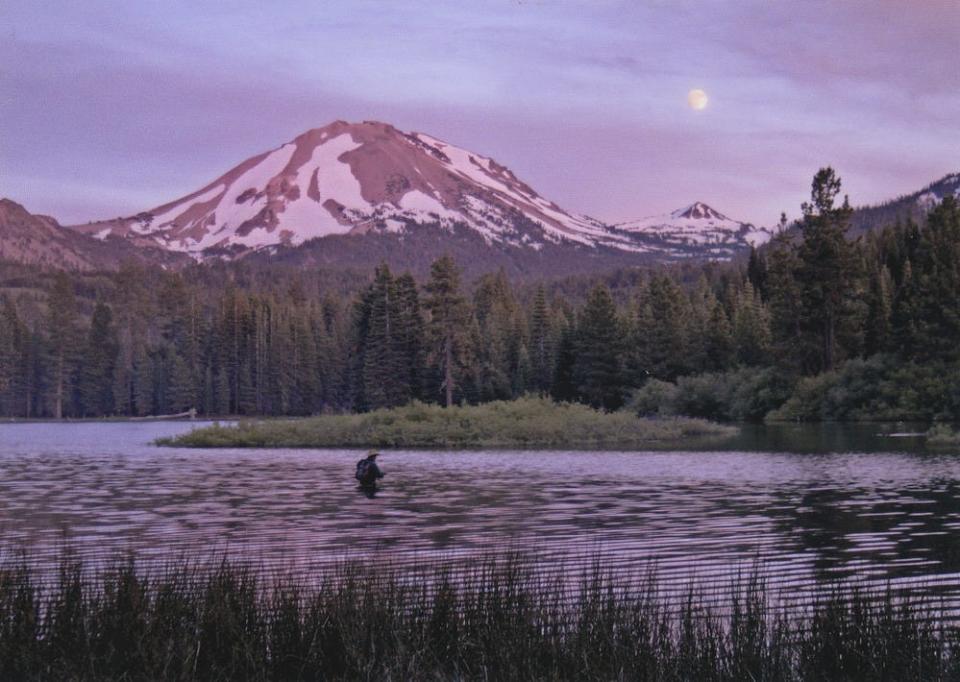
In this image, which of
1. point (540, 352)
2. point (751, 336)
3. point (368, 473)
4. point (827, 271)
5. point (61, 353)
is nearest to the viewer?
point (368, 473)

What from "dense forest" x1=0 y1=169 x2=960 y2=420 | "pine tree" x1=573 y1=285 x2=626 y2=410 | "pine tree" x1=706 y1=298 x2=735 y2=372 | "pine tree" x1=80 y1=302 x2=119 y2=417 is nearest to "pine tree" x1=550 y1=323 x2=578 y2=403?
"dense forest" x1=0 y1=169 x2=960 y2=420

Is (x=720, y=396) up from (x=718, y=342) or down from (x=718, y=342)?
down

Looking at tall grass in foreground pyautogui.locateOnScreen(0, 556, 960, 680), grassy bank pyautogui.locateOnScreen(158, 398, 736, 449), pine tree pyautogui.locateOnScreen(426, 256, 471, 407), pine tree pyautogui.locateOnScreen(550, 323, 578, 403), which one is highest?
pine tree pyautogui.locateOnScreen(426, 256, 471, 407)

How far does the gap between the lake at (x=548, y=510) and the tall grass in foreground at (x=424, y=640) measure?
4.90 ft

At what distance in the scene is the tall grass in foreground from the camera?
32.9 feet

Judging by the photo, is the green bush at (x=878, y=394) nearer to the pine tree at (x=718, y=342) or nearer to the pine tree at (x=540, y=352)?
the pine tree at (x=718, y=342)

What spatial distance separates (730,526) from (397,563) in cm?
813

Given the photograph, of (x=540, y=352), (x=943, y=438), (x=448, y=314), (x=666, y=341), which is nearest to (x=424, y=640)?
(x=943, y=438)

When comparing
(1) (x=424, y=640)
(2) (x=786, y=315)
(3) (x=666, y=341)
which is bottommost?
(1) (x=424, y=640)

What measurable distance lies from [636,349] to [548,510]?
2879 inches

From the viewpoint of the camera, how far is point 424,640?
1088cm

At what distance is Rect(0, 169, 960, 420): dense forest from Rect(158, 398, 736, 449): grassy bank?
18.9m

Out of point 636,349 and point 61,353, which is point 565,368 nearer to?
point 636,349

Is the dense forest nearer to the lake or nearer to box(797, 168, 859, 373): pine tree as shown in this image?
box(797, 168, 859, 373): pine tree
